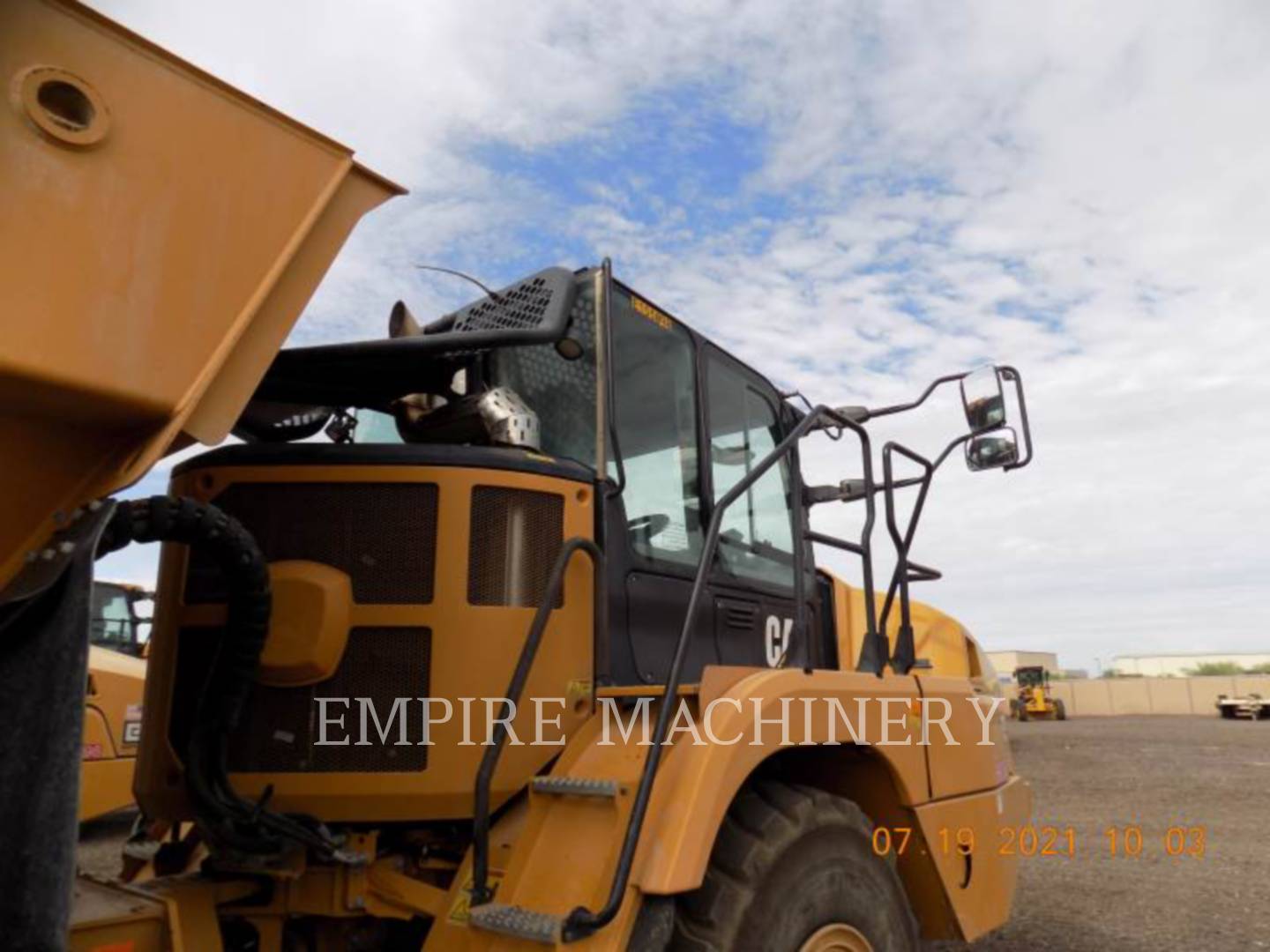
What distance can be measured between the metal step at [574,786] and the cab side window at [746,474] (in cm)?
119

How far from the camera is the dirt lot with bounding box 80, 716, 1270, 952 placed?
581cm

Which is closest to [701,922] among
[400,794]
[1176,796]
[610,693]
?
[610,693]

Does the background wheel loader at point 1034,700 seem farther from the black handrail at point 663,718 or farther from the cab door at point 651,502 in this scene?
the cab door at point 651,502

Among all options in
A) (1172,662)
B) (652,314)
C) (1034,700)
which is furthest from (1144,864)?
(1172,662)

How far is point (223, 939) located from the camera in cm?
273

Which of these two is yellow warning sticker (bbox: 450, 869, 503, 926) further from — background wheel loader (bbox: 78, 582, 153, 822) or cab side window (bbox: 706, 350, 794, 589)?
background wheel loader (bbox: 78, 582, 153, 822)

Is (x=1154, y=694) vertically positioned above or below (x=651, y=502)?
above

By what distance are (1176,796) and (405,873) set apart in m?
12.6

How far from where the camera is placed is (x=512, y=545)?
289 centimetres

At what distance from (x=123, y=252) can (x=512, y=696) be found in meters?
1.54

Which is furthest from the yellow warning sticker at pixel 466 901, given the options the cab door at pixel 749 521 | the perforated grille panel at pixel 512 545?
the cab door at pixel 749 521

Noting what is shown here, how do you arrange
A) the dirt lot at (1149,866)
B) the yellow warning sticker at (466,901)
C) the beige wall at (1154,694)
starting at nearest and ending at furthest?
the yellow warning sticker at (466,901) → the dirt lot at (1149,866) → the beige wall at (1154,694)

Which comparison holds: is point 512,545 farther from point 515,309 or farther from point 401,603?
point 515,309

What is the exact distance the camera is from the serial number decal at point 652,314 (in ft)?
11.2
